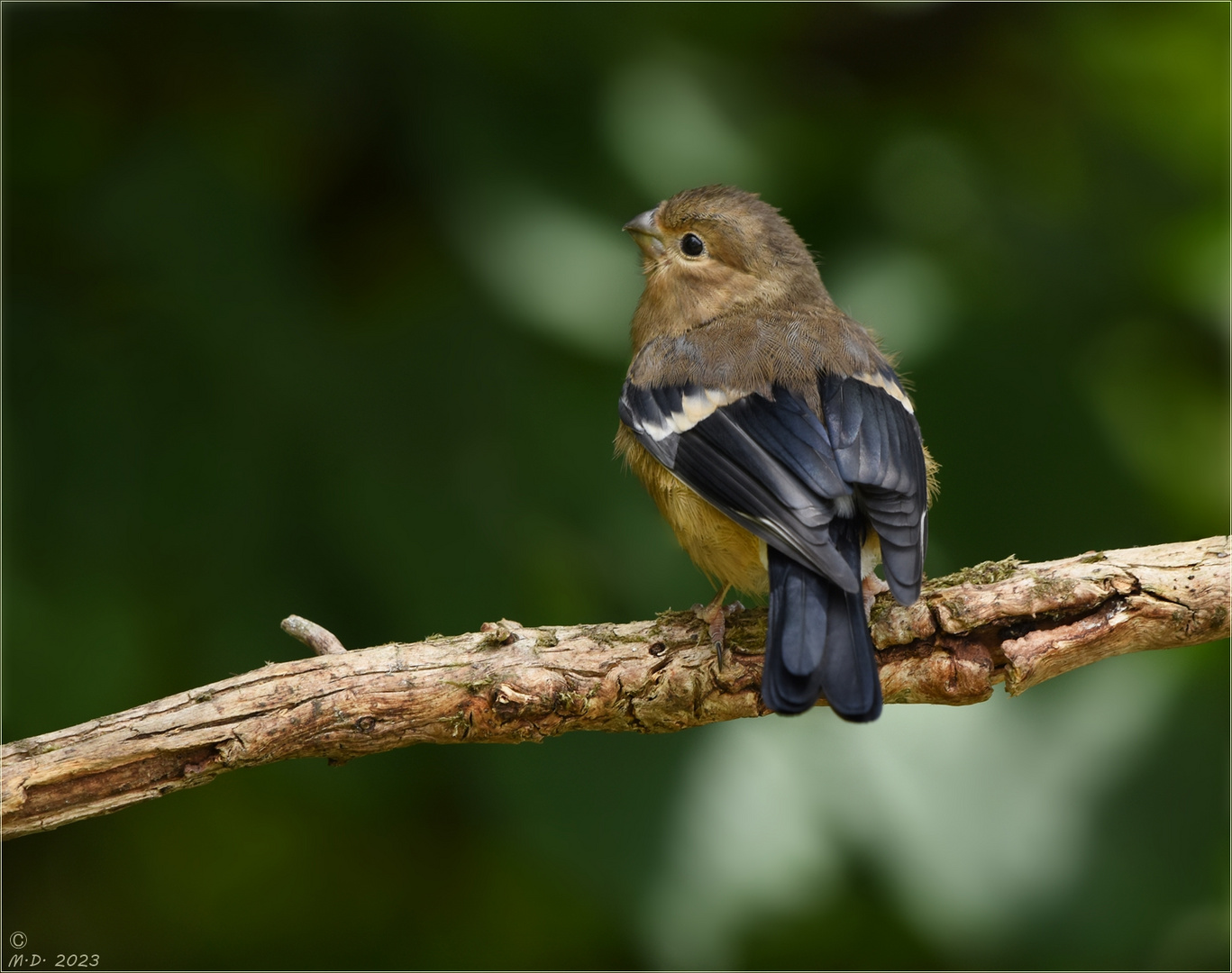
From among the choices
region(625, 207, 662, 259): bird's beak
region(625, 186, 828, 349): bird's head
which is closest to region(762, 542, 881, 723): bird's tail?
region(625, 186, 828, 349): bird's head

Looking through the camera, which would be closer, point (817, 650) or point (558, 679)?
point (817, 650)

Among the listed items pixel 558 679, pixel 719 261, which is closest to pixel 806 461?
pixel 558 679

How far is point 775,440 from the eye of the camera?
345 cm

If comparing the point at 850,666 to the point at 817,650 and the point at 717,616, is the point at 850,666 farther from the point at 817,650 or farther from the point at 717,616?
the point at 717,616

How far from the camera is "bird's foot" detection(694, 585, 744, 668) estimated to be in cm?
324

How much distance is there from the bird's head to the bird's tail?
1.76 metres

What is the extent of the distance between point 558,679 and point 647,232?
2253 mm

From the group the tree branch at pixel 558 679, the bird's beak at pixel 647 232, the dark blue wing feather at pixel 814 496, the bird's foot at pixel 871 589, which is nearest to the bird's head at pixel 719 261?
the bird's beak at pixel 647 232

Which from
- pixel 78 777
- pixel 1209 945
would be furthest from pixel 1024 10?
pixel 78 777

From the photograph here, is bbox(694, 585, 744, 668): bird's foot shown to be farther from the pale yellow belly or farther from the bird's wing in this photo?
the bird's wing

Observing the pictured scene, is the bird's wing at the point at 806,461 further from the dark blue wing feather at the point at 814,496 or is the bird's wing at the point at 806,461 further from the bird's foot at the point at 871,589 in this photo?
the bird's foot at the point at 871,589

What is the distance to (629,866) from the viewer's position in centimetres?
395

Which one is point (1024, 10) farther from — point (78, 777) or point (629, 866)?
point (78, 777)

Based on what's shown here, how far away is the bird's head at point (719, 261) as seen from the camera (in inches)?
182
